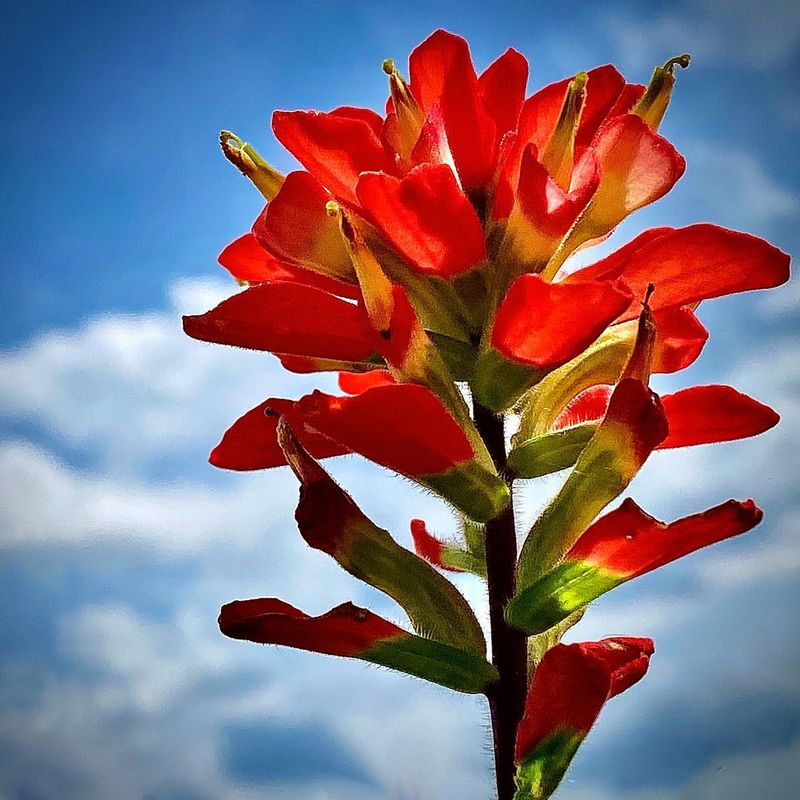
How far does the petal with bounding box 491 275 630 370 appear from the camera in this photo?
1.82 ft

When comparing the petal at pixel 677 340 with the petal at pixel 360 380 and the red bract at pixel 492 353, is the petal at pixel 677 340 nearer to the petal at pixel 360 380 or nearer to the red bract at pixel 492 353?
the red bract at pixel 492 353

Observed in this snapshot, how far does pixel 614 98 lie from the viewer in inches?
30.0

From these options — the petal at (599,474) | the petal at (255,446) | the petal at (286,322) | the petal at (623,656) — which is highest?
the petal at (286,322)

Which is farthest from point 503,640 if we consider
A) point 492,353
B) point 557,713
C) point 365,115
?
point 365,115

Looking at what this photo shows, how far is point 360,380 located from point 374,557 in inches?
7.6

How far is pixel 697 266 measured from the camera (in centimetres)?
65

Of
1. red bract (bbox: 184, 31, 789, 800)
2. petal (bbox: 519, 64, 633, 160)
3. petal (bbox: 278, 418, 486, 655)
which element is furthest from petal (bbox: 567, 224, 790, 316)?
petal (bbox: 278, 418, 486, 655)

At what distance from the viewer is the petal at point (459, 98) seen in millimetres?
671

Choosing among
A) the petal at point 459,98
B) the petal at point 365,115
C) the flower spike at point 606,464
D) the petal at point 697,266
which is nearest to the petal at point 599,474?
the flower spike at point 606,464

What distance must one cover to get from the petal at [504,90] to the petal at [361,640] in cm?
39

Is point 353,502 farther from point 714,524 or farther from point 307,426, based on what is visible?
point 714,524

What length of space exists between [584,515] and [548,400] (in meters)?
0.11

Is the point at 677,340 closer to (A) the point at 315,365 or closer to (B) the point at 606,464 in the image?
(B) the point at 606,464

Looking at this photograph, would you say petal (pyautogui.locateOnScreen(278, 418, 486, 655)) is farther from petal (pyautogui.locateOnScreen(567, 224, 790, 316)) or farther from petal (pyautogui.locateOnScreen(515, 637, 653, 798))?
petal (pyautogui.locateOnScreen(567, 224, 790, 316))
